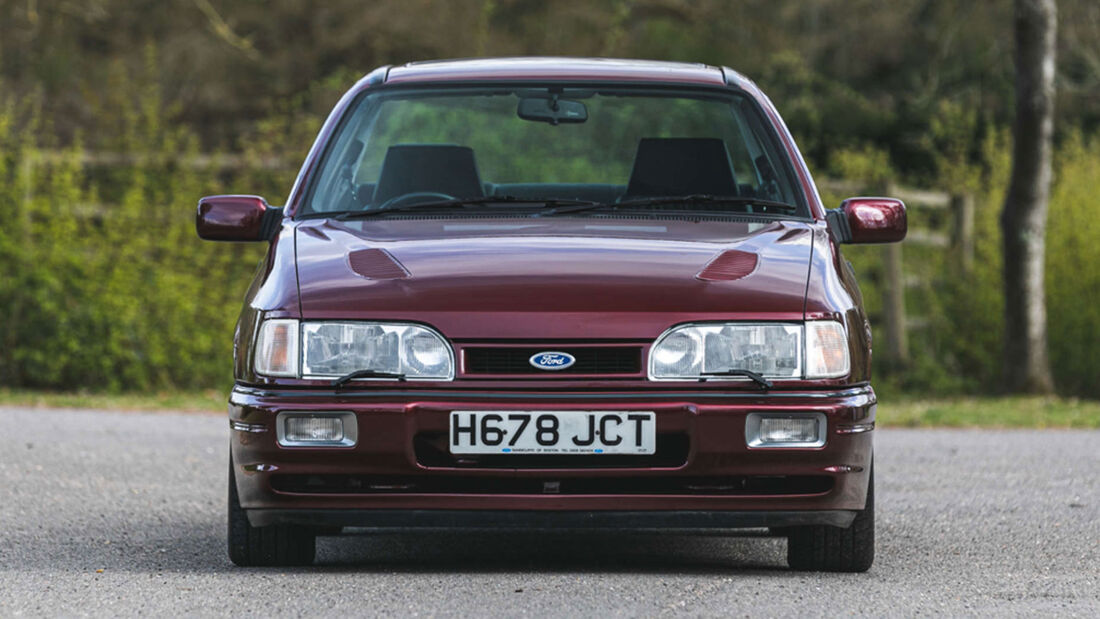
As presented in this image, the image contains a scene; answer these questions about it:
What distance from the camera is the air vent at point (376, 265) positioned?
4977mm

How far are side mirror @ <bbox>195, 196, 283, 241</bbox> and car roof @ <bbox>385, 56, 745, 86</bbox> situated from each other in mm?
727

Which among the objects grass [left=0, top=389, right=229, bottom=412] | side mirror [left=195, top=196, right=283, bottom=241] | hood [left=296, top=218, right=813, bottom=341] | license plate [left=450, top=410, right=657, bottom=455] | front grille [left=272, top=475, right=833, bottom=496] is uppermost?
side mirror [left=195, top=196, right=283, bottom=241]

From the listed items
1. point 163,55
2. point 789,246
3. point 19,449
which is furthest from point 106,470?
point 163,55

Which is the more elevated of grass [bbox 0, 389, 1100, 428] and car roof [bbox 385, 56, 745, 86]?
car roof [bbox 385, 56, 745, 86]

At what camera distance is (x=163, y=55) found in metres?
21.6

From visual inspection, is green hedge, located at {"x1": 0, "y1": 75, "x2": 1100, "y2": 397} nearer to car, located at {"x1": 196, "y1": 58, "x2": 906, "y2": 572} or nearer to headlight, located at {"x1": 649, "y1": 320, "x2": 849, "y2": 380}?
car, located at {"x1": 196, "y1": 58, "x2": 906, "y2": 572}

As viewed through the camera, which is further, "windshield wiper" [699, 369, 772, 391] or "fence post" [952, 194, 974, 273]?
"fence post" [952, 194, 974, 273]

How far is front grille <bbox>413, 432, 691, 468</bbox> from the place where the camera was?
482cm

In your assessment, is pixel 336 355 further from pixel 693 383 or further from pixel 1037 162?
pixel 1037 162

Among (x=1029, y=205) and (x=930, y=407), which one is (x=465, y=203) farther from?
(x=1029, y=205)

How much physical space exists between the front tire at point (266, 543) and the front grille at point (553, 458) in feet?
2.06

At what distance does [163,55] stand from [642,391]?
17787mm

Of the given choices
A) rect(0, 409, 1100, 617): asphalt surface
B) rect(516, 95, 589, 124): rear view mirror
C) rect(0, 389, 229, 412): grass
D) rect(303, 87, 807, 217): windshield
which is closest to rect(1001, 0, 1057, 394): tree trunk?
rect(0, 409, 1100, 617): asphalt surface

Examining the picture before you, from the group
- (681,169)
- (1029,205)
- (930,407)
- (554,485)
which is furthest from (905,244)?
(554,485)
